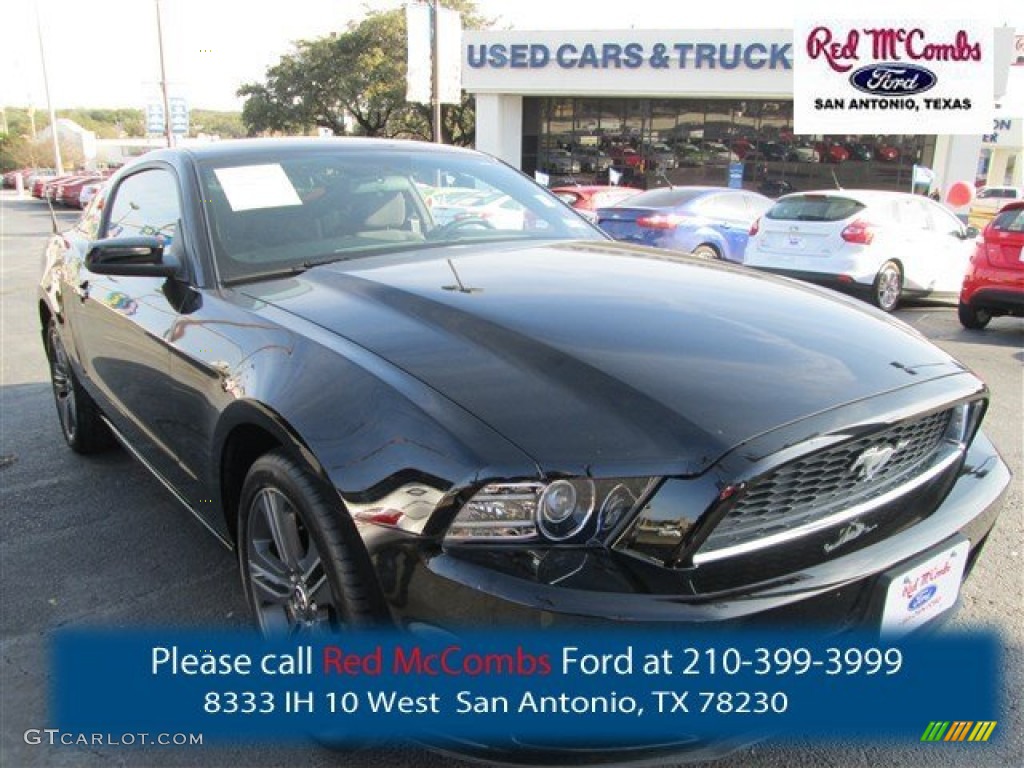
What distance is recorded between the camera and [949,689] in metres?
2.17

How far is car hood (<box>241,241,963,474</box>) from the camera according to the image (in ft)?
5.61

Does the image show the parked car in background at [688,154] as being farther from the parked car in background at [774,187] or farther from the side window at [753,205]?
the side window at [753,205]

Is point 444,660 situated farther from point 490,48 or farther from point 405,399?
point 490,48

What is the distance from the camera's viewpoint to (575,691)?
1590 millimetres

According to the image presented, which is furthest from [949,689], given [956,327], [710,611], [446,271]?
[956,327]

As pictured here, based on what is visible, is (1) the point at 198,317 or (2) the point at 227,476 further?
(1) the point at 198,317

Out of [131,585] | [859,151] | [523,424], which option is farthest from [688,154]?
[523,424]

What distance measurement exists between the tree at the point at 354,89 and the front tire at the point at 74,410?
35612mm

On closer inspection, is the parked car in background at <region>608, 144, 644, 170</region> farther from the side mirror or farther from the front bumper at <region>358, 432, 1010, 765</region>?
the front bumper at <region>358, 432, 1010, 765</region>

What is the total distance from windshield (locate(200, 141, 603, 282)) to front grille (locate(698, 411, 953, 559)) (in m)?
1.73

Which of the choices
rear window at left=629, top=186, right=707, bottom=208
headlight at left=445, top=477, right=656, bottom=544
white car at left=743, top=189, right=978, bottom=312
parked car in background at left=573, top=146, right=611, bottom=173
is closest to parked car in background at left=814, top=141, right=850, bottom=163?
parked car in background at left=573, top=146, right=611, bottom=173

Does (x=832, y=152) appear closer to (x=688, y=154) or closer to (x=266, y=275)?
(x=688, y=154)

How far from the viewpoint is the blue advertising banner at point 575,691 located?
1591 mm

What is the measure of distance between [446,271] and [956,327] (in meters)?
7.84
